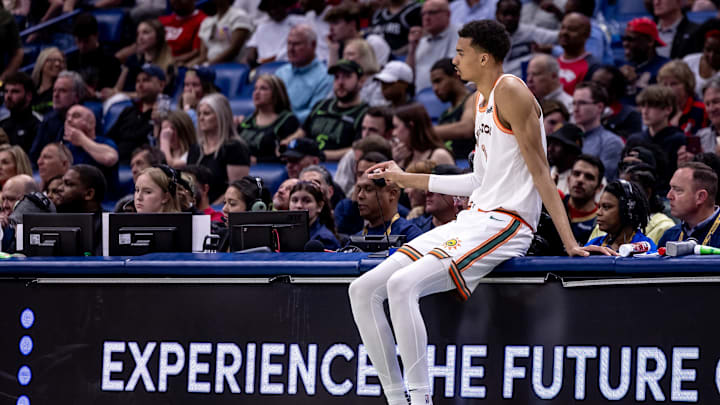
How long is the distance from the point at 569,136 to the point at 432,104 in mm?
2412

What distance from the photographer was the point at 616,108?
8672 millimetres

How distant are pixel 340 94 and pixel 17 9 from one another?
6.78 m

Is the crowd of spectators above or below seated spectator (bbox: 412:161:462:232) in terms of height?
above

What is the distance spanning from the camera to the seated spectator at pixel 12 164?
→ 841 centimetres

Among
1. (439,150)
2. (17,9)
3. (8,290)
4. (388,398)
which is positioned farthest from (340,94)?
(17,9)

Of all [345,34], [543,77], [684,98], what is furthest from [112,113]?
[684,98]

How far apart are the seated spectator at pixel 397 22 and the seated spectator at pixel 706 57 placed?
9.85 ft

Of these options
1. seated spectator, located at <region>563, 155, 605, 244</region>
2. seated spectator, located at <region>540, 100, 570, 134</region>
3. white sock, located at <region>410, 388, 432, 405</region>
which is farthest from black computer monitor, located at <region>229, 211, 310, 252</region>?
seated spectator, located at <region>540, 100, 570, 134</region>

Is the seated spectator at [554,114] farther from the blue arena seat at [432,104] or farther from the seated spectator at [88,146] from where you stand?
the seated spectator at [88,146]

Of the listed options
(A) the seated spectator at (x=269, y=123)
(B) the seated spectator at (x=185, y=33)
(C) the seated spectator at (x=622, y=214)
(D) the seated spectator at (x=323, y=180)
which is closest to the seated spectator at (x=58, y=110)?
(B) the seated spectator at (x=185, y=33)

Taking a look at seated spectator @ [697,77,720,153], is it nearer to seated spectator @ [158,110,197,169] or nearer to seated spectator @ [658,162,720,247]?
seated spectator @ [658,162,720,247]

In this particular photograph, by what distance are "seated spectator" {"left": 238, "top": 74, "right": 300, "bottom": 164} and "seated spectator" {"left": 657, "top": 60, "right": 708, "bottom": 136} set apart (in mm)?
3565

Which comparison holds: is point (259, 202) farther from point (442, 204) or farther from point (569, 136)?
point (569, 136)

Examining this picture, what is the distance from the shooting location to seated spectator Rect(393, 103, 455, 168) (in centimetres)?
797
